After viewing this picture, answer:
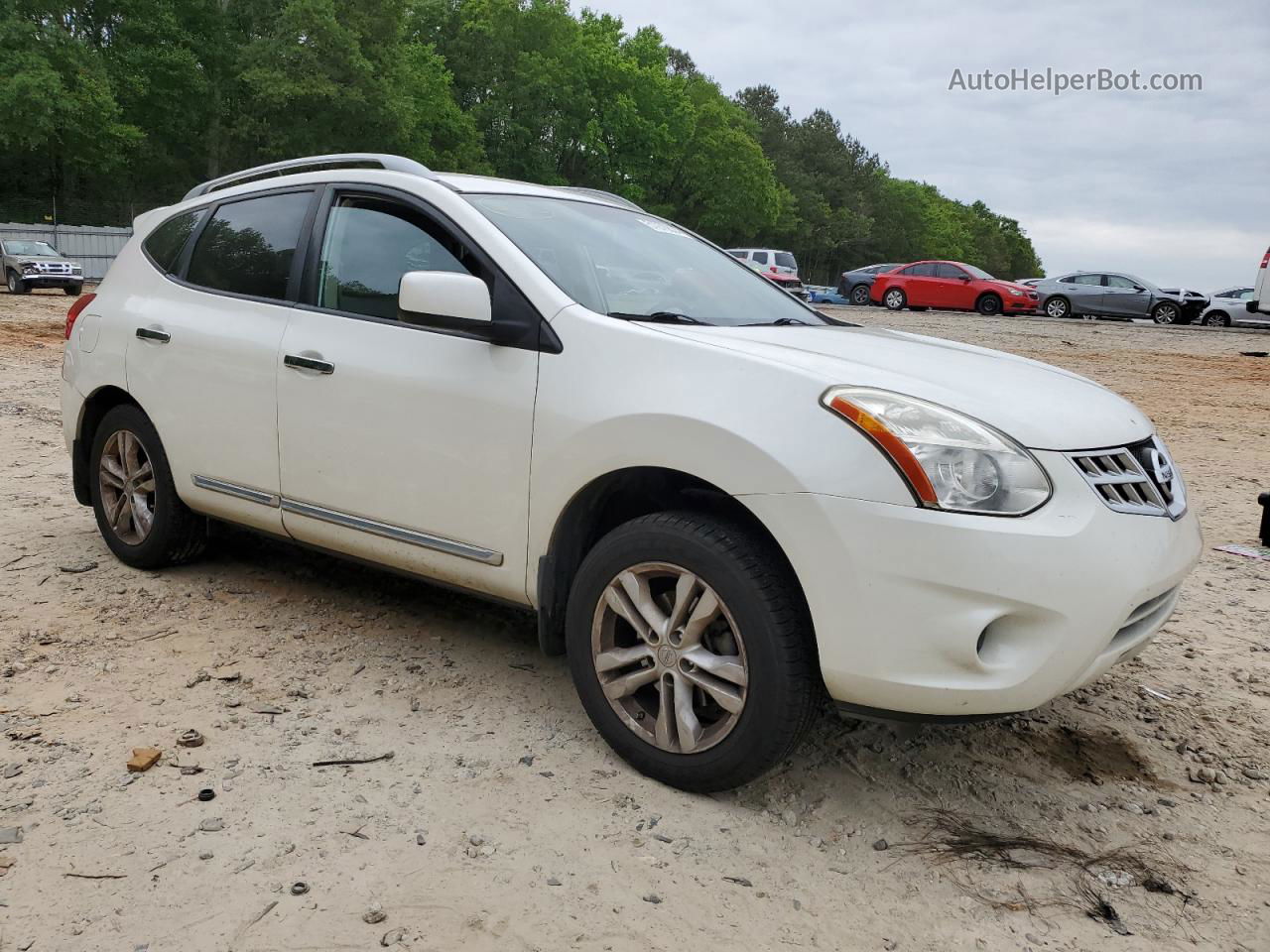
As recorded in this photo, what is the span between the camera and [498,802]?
299 centimetres

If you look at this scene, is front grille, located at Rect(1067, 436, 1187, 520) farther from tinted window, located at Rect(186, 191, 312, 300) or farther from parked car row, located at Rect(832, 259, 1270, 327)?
parked car row, located at Rect(832, 259, 1270, 327)

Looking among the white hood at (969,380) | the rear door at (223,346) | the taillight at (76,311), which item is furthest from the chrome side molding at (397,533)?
the taillight at (76,311)

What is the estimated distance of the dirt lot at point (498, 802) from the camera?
2494mm

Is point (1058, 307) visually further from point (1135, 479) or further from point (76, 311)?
point (1135, 479)

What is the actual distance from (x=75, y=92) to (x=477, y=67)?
21.0 m

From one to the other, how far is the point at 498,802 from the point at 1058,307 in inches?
1210

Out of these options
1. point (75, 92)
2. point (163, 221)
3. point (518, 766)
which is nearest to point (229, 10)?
point (75, 92)

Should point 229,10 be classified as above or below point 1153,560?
above

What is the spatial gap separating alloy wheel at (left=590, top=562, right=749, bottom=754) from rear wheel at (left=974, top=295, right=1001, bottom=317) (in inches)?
1153

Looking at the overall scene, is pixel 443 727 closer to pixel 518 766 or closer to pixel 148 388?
pixel 518 766

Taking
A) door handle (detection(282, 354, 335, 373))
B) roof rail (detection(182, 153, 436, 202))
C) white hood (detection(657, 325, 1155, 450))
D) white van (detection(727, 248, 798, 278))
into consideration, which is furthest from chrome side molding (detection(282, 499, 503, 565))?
white van (detection(727, 248, 798, 278))

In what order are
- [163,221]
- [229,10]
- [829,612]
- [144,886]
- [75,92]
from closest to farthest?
[144,886]
[829,612]
[163,221]
[75,92]
[229,10]

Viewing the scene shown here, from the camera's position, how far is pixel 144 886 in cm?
254

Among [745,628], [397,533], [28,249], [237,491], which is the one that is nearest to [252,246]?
[237,491]
